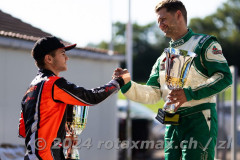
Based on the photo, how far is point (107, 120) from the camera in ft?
28.9

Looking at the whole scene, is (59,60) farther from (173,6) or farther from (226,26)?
(226,26)

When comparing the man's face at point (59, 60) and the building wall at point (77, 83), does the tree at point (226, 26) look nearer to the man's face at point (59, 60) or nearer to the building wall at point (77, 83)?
the building wall at point (77, 83)

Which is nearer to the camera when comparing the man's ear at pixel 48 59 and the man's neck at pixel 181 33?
the man's ear at pixel 48 59

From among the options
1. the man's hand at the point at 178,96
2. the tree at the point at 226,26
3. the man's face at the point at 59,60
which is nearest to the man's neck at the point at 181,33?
the man's hand at the point at 178,96

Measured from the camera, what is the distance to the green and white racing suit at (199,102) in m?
3.59

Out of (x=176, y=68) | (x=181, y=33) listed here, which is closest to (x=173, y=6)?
(x=181, y=33)

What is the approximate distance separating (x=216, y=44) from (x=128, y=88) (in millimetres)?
900

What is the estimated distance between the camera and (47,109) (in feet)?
11.5

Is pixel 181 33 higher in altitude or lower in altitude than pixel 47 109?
higher

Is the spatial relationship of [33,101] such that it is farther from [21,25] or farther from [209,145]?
[21,25]

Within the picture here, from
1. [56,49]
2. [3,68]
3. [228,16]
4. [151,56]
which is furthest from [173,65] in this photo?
[228,16]

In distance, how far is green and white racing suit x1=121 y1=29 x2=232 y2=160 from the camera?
359 centimetres

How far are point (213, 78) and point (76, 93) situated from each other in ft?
3.75

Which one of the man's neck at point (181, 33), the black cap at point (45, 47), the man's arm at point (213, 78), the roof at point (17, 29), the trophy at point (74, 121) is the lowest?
the trophy at point (74, 121)
